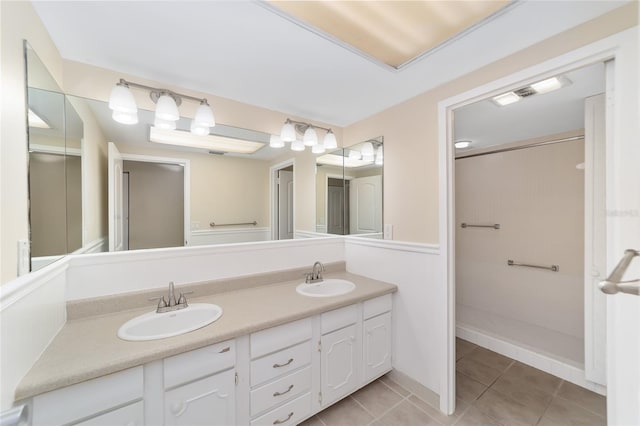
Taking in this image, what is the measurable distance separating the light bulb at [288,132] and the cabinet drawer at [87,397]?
1.72 metres

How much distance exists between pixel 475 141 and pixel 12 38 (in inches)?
136

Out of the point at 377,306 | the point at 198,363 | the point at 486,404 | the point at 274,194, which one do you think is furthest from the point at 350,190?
the point at 486,404

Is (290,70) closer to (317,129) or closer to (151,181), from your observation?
(317,129)

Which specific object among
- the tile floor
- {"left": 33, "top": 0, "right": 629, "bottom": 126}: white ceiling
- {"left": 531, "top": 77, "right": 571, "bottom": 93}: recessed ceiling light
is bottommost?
the tile floor

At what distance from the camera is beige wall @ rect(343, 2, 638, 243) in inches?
51.6

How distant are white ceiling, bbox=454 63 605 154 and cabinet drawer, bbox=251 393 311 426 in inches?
86.3

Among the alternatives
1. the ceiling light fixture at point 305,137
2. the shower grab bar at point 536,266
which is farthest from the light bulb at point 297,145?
the shower grab bar at point 536,266

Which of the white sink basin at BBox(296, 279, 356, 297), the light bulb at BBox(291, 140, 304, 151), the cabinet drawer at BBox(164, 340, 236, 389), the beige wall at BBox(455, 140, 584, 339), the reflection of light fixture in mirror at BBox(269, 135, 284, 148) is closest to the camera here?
the cabinet drawer at BBox(164, 340, 236, 389)

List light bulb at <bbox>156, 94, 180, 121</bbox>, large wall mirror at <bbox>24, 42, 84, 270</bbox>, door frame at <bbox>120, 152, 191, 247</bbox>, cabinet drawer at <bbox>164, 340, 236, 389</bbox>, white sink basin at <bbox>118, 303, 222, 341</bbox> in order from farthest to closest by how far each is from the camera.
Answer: door frame at <bbox>120, 152, 191, 247</bbox> → light bulb at <bbox>156, 94, 180, 121</bbox> → white sink basin at <bbox>118, 303, 222, 341</bbox> → cabinet drawer at <bbox>164, 340, 236, 389</bbox> → large wall mirror at <bbox>24, 42, 84, 270</bbox>

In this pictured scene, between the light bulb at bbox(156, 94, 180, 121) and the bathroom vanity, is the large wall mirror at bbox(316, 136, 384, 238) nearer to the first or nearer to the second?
the bathroom vanity

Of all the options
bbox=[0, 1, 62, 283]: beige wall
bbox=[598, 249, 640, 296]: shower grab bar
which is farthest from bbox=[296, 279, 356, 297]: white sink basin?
bbox=[0, 1, 62, 283]: beige wall

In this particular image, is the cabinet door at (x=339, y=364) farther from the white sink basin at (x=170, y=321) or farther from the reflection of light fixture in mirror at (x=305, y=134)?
the reflection of light fixture in mirror at (x=305, y=134)

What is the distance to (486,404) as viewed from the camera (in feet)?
5.55

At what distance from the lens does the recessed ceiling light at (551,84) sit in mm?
1494
